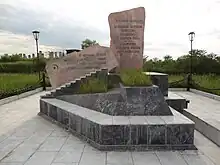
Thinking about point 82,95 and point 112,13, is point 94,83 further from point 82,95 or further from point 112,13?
point 112,13

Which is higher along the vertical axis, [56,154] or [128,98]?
[128,98]

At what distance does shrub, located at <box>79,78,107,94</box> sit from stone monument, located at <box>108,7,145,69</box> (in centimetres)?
159

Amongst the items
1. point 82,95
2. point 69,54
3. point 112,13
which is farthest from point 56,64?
point 82,95

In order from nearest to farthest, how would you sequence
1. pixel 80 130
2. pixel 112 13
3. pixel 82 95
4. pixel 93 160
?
pixel 93 160, pixel 80 130, pixel 82 95, pixel 112 13

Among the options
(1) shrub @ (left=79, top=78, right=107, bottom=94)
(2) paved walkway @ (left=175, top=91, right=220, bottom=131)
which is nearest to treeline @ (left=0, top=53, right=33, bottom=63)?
(1) shrub @ (left=79, top=78, right=107, bottom=94)

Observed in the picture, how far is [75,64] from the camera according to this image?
8398 millimetres

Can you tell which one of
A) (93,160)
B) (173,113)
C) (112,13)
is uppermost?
(112,13)

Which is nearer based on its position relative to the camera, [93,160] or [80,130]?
[93,160]

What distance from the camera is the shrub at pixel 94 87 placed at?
17.9 ft

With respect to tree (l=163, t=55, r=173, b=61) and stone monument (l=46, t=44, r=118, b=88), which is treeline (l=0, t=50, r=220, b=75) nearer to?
tree (l=163, t=55, r=173, b=61)

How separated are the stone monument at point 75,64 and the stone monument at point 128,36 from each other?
906 millimetres

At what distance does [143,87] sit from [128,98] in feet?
1.18

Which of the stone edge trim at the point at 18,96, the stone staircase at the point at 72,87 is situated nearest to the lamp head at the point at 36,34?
the stone edge trim at the point at 18,96

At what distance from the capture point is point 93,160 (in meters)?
3.28
